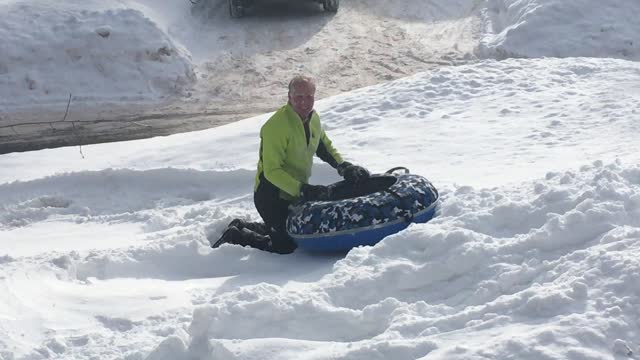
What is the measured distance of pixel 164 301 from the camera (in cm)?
567

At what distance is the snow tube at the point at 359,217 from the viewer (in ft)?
21.7

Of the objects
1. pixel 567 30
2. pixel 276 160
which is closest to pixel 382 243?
pixel 276 160

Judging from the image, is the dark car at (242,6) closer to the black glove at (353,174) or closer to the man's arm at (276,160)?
the black glove at (353,174)

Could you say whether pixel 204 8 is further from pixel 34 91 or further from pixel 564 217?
pixel 564 217

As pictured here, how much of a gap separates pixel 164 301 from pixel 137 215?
288 centimetres

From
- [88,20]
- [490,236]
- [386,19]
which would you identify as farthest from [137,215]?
[386,19]

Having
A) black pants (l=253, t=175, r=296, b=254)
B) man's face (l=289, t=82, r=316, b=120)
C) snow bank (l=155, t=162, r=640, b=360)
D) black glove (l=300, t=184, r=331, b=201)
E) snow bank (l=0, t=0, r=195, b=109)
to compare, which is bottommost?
snow bank (l=0, t=0, r=195, b=109)

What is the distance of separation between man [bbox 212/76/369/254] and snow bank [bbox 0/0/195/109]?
773 cm

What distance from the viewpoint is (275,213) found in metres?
7.02

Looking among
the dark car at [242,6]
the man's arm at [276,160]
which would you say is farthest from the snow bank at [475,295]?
the dark car at [242,6]

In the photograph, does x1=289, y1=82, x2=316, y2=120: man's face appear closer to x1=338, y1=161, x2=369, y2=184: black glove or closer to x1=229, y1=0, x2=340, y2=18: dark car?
x1=338, y1=161, x2=369, y2=184: black glove

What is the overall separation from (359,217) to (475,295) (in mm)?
1750

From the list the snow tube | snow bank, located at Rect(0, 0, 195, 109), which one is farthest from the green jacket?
snow bank, located at Rect(0, 0, 195, 109)

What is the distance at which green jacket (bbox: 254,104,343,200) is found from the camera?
6727mm
